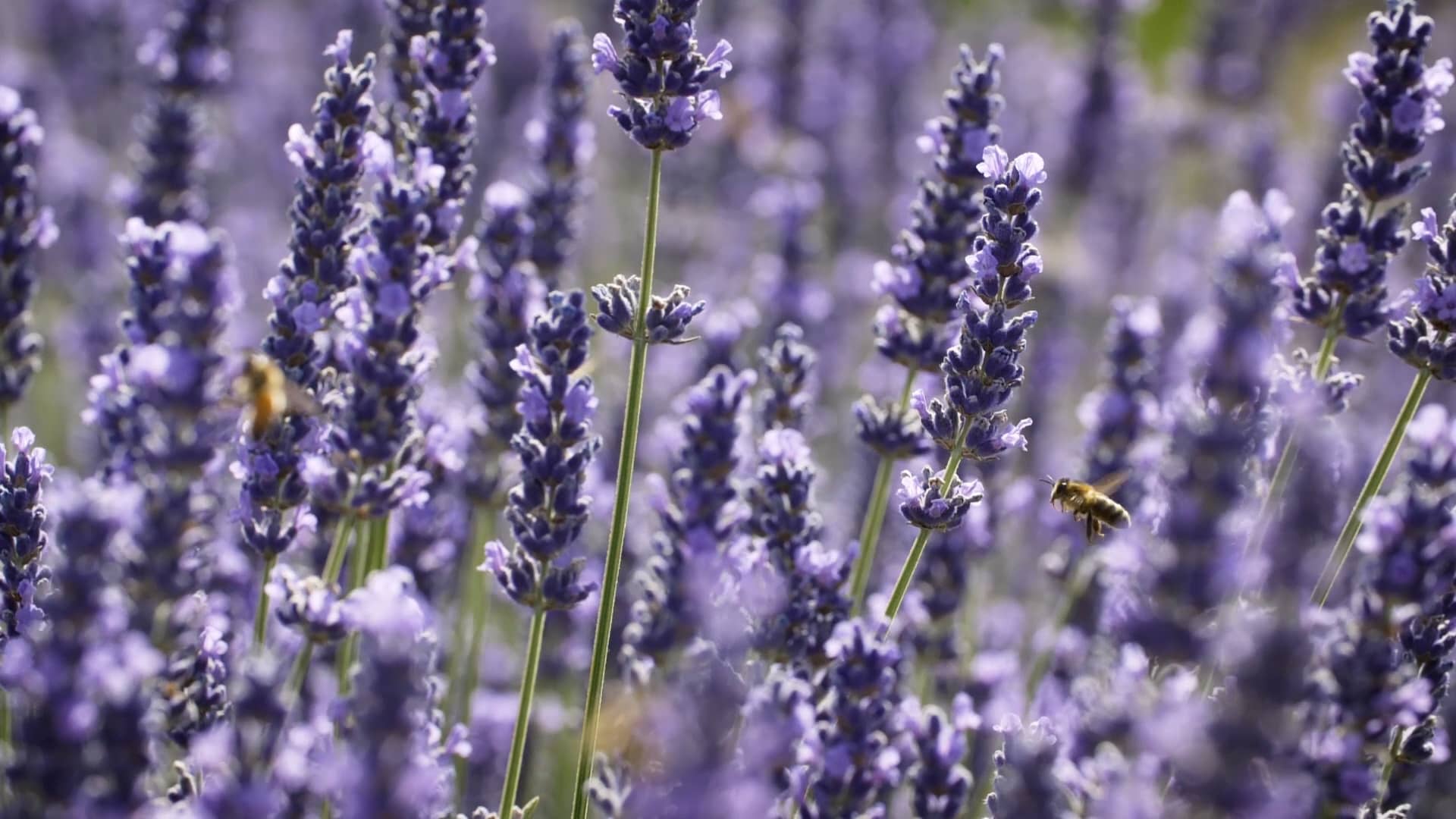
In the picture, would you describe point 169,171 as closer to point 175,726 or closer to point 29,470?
point 29,470

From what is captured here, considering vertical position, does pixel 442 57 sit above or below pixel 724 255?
below

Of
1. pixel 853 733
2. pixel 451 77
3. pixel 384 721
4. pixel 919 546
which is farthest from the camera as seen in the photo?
pixel 451 77

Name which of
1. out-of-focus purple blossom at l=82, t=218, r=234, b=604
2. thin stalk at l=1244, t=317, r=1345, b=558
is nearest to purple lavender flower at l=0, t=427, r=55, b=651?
out-of-focus purple blossom at l=82, t=218, r=234, b=604

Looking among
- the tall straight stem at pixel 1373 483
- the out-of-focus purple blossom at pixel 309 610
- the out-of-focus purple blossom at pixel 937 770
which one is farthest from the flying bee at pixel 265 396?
the tall straight stem at pixel 1373 483

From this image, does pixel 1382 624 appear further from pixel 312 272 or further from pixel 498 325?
pixel 498 325

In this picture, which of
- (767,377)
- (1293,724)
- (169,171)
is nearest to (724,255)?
(169,171)

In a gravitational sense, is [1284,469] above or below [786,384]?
below

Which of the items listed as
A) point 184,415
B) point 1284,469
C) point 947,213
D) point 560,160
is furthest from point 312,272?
point 1284,469
